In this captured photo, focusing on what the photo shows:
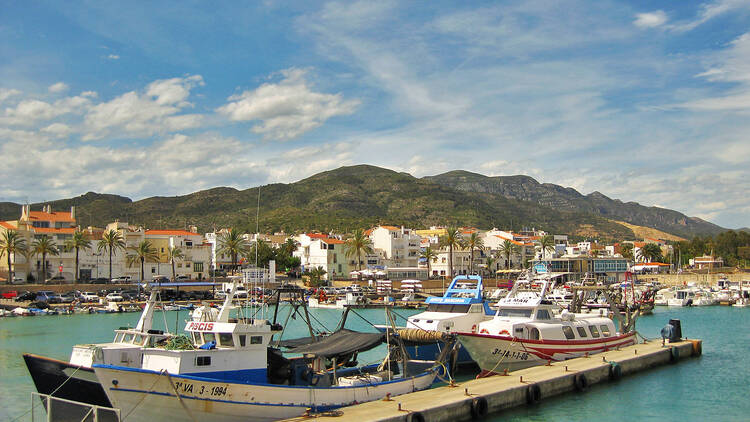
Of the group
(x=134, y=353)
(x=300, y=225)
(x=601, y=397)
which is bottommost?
(x=601, y=397)

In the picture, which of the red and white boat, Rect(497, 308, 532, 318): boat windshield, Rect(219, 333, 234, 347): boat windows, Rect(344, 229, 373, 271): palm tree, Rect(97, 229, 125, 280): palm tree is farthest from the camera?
Rect(344, 229, 373, 271): palm tree

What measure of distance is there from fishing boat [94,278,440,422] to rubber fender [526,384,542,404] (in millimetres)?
3816

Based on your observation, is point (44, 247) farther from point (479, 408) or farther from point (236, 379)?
point (479, 408)

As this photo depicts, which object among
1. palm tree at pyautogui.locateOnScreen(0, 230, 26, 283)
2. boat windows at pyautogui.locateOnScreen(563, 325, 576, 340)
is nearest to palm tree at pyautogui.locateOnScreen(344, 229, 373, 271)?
palm tree at pyautogui.locateOnScreen(0, 230, 26, 283)

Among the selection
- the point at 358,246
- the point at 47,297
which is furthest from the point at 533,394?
the point at 358,246

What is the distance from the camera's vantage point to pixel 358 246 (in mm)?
110938

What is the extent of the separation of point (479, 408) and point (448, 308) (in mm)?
12691

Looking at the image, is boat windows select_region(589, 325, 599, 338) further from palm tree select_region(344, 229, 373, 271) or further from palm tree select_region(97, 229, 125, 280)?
palm tree select_region(97, 229, 125, 280)

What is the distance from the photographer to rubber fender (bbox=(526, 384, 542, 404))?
2498 centimetres

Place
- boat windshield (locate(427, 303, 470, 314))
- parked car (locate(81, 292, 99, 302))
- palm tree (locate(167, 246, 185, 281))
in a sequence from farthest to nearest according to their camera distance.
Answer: palm tree (locate(167, 246, 185, 281)), parked car (locate(81, 292, 99, 302)), boat windshield (locate(427, 303, 470, 314))

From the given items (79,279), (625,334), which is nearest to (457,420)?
(625,334)

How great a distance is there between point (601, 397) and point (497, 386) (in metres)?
5.72

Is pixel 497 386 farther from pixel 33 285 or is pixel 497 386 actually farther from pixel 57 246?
pixel 57 246

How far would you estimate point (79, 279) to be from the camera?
98062 millimetres
